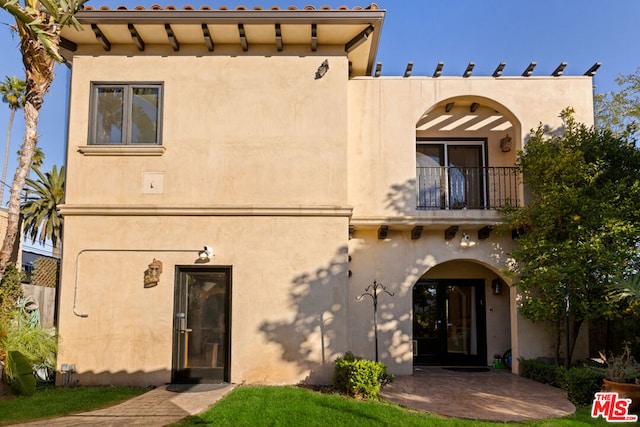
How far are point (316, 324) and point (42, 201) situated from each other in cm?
2372

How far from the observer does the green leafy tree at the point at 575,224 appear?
9.80 metres

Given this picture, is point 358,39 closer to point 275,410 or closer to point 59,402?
point 275,410

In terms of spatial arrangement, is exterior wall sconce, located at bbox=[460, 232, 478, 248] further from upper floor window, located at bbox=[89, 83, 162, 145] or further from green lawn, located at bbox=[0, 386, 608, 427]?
upper floor window, located at bbox=[89, 83, 162, 145]

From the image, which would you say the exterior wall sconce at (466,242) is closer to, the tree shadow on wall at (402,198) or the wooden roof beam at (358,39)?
the tree shadow on wall at (402,198)

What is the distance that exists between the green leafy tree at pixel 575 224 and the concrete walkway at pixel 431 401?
162cm

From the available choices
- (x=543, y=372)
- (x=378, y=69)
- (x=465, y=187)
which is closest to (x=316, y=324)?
(x=543, y=372)

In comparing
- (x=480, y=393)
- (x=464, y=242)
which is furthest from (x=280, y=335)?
(x=464, y=242)

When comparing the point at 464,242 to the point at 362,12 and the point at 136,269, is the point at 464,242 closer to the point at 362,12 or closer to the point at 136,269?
the point at 362,12

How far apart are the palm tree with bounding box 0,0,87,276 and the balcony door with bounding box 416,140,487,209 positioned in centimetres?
808

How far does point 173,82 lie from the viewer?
10.2 metres

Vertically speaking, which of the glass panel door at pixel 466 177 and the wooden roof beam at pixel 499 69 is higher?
the wooden roof beam at pixel 499 69

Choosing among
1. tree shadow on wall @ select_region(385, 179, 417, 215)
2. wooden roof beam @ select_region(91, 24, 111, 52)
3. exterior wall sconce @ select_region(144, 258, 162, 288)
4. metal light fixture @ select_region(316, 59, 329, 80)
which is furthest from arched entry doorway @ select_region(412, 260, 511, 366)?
wooden roof beam @ select_region(91, 24, 111, 52)

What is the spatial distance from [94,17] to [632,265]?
11.2m

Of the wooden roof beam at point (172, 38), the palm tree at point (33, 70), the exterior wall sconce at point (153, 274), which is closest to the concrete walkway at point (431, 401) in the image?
the exterior wall sconce at point (153, 274)
